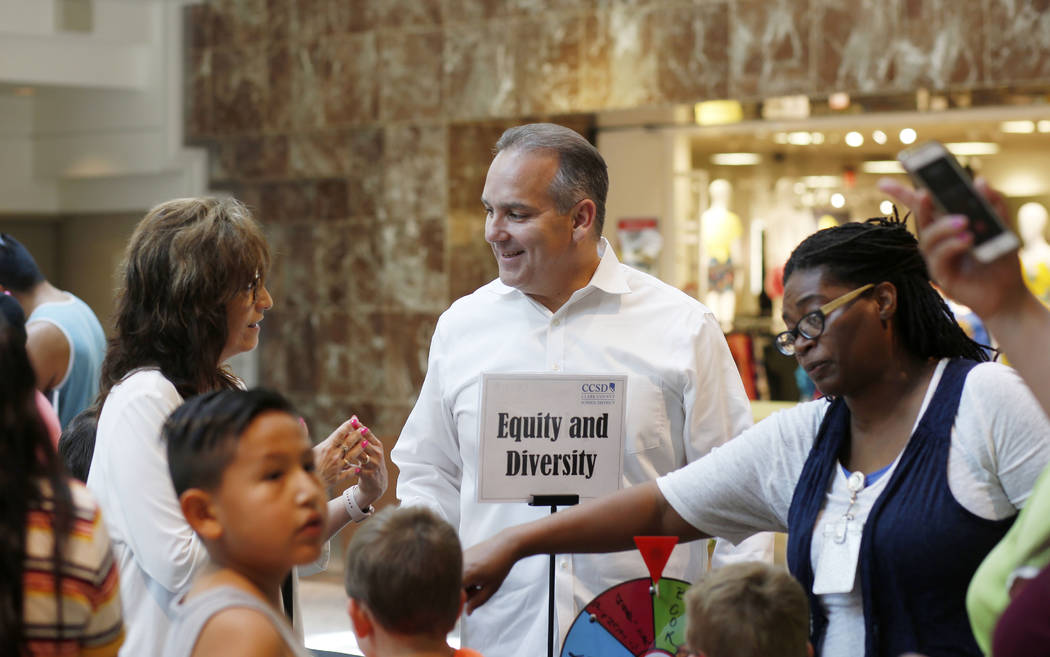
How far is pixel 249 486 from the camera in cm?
168

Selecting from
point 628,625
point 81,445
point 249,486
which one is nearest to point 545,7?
point 81,445

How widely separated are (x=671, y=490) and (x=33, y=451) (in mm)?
1137

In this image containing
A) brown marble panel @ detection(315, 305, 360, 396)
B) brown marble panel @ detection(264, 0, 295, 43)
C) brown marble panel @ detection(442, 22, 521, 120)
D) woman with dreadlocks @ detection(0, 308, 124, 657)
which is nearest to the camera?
woman with dreadlocks @ detection(0, 308, 124, 657)

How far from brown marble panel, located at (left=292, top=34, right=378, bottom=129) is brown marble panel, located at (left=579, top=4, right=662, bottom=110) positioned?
1809mm

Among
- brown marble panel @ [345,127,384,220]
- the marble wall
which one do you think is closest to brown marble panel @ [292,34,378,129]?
the marble wall

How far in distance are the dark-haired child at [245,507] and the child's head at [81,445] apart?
83 centimetres

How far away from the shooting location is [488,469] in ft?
8.25

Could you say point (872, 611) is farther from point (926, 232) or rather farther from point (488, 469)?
point (488, 469)

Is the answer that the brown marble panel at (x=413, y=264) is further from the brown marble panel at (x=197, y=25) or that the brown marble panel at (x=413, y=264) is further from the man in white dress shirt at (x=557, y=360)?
the man in white dress shirt at (x=557, y=360)

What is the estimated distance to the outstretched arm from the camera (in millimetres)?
2189

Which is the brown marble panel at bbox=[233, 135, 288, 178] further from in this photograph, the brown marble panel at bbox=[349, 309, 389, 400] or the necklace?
the necklace

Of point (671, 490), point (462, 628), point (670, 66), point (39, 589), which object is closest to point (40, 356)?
point (462, 628)

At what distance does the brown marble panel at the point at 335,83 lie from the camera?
9477mm

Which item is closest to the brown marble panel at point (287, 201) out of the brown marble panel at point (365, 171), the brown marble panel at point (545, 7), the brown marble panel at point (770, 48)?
the brown marble panel at point (365, 171)
